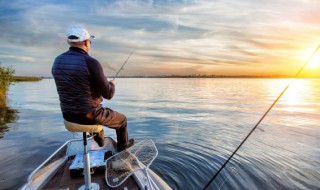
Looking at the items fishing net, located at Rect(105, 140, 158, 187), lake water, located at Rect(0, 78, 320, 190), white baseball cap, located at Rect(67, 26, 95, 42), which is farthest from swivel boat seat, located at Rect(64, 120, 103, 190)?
lake water, located at Rect(0, 78, 320, 190)

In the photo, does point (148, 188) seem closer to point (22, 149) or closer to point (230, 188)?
point (230, 188)

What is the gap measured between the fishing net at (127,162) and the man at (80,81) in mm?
1385

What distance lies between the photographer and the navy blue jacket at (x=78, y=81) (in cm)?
372

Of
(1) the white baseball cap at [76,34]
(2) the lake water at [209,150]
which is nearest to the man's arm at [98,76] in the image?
(1) the white baseball cap at [76,34]

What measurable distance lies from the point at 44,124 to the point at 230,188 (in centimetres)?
1447

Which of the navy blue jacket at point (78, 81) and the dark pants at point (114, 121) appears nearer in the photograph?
the navy blue jacket at point (78, 81)

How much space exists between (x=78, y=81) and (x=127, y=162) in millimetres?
2309

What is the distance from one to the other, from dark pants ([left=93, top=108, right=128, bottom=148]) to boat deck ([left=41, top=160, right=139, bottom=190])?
0.80m

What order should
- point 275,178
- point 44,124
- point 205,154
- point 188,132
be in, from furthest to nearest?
point 44,124, point 188,132, point 205,154, point 275,178

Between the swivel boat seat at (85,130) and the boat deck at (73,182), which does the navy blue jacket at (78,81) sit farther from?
the boat deck at (73,182)

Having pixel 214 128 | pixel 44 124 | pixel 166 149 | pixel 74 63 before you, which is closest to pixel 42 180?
pixel 74 63

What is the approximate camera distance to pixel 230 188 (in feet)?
23.4

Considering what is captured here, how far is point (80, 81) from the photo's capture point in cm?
376

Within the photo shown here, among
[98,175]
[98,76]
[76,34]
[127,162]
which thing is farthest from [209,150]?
[76,34]
